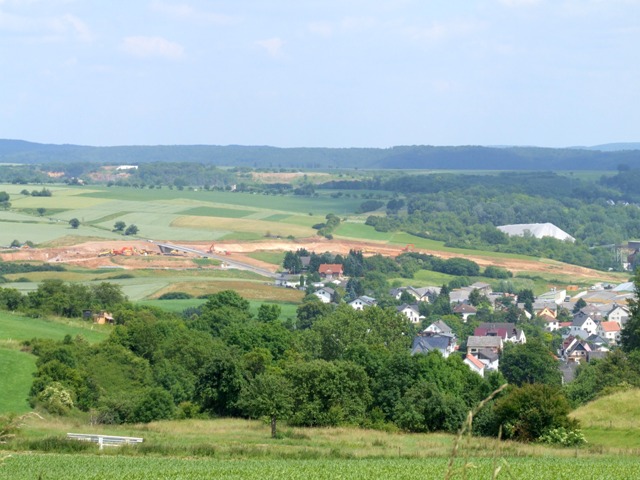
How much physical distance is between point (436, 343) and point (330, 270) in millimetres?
37836

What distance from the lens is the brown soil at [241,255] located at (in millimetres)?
94938

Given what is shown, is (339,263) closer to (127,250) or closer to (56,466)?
(127,250)

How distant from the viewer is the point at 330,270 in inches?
3944

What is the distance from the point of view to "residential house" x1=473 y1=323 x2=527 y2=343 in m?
68.8

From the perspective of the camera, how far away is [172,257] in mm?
98812

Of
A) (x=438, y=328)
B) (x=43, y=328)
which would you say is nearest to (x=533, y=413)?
(x=43, y=328)

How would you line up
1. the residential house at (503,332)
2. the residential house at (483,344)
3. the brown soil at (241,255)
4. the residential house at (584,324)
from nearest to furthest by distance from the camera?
the residential house at (483,344), the residential house at (503,332), the residential house at (584,324), the brown soil at (241,255)

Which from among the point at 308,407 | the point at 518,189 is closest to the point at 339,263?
the point at 308,407

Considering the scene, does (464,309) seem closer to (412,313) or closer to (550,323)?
(412,313)

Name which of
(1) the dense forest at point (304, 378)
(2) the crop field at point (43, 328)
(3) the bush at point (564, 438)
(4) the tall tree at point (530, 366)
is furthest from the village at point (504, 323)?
(3) the bush at point (564, 438)

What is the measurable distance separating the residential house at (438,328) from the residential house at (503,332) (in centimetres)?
184

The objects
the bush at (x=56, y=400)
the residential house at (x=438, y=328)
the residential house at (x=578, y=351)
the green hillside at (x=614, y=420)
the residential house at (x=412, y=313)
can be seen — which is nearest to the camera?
the green hillside at (x=614, y=420)

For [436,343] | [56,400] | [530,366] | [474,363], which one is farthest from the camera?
[436,343]

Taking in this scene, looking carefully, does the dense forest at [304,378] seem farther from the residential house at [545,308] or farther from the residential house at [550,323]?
the residential house at [545,308]
